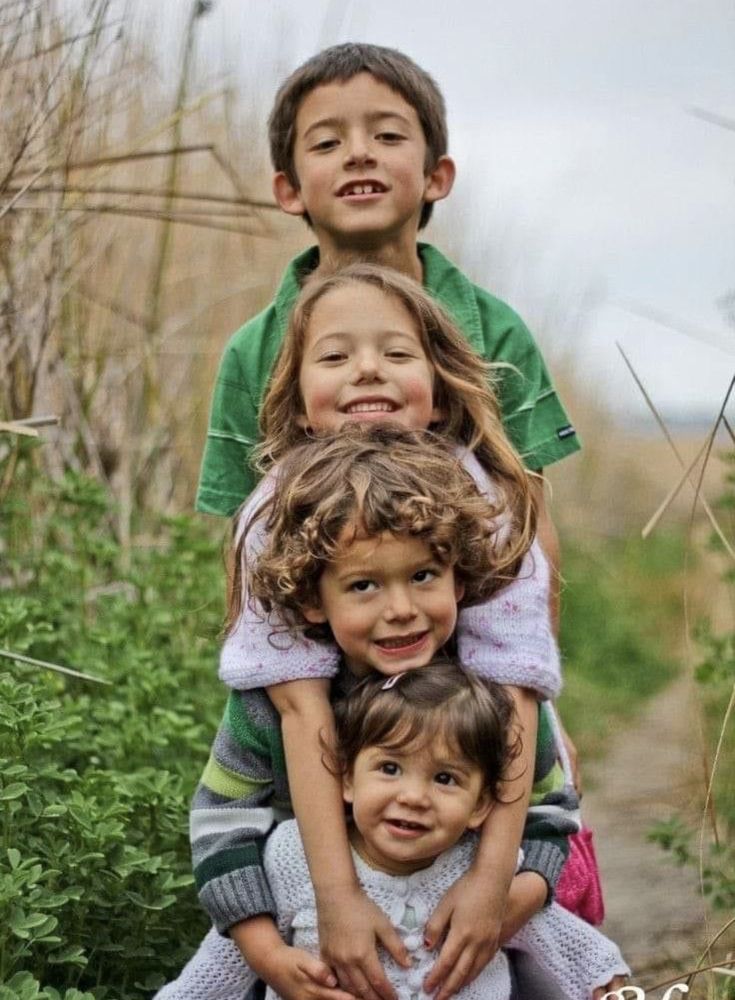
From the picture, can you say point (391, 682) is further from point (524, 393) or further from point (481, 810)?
point (524, 393)

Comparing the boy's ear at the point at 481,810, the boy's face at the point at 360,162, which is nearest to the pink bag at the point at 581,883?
the boy's ear at the point at 481,810

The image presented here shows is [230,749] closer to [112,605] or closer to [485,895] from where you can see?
[485,895]

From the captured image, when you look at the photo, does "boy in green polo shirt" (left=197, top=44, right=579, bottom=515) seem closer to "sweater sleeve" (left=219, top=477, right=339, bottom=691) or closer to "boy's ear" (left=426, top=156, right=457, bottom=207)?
"boy's ear" (left=426, top=156, right=457, bottom=207)

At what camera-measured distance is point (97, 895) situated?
3.10 m

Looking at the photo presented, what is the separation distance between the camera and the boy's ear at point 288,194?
3.47 m

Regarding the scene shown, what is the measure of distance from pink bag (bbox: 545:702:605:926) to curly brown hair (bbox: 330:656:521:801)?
383 mm

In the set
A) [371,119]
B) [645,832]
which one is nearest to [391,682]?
[371,119]

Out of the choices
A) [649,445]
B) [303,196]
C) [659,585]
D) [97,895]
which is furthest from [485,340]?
[649,445]

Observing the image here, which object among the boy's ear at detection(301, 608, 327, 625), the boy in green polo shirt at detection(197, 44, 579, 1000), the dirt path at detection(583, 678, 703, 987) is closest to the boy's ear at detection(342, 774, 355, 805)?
the boy's ear at detection(301, 608, 327, 625)

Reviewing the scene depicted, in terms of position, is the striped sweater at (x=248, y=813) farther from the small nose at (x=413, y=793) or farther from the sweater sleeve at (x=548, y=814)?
the small nose at (x=413, y=793)

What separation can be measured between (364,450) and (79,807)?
80 centimetres

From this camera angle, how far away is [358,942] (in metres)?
2.65

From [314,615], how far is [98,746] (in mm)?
1101

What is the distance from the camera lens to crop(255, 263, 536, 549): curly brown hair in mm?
2955
